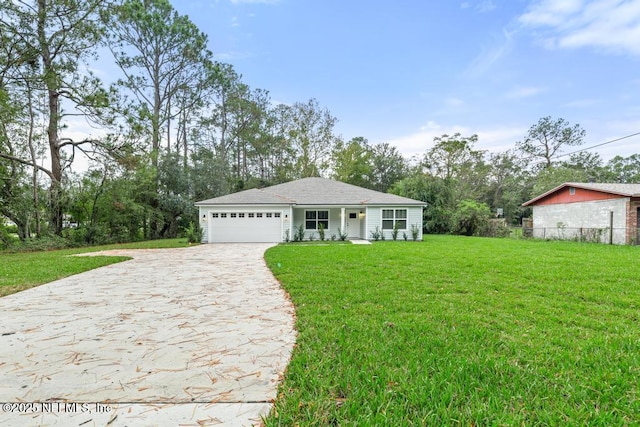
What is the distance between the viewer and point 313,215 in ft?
54.6

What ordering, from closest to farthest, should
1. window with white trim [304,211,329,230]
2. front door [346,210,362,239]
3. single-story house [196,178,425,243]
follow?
single-story house [196,178,425,243], window with white trim [304,211,329,230], front door [346,210,362,239]

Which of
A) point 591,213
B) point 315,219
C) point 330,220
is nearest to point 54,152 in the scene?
point 315,219

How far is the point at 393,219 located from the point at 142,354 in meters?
14.5

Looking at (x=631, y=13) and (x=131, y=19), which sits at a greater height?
(x=131, y=19)

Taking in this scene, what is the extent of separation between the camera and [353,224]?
17.0 meters

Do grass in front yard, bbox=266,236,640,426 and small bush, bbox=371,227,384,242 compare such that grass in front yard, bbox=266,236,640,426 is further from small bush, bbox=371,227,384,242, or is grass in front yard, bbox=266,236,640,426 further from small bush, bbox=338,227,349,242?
small bush, bbox=338,227,349,242

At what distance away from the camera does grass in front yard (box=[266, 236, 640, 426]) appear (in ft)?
5.76

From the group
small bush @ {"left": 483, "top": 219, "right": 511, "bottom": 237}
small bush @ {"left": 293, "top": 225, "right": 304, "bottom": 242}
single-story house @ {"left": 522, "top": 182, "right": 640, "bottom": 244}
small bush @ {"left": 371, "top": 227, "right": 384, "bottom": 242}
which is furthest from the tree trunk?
single-story house @ {"left": 522, "top": 182, "right": 640, "bottom": 244}

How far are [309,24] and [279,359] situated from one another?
50.3 feet

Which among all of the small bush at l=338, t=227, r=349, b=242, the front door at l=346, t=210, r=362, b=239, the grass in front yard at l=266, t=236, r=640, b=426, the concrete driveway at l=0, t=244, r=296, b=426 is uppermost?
the front door at l=346, t=210, r=362, b=239

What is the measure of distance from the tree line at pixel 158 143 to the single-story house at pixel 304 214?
4.43 metres

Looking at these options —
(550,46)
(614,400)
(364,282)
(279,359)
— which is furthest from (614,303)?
(550,46)

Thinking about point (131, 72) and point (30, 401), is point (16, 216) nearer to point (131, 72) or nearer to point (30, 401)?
point (131, 72)

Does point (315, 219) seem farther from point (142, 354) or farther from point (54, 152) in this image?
point (142, 354)
